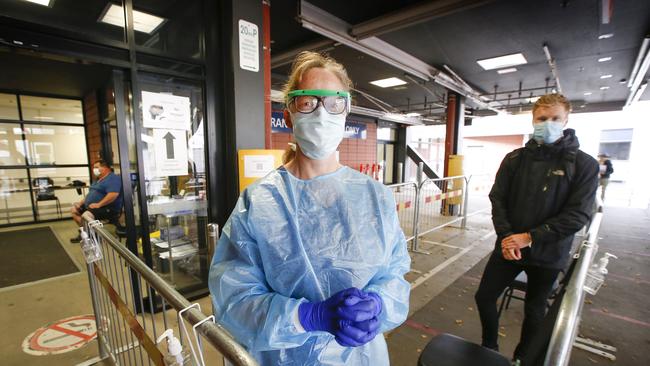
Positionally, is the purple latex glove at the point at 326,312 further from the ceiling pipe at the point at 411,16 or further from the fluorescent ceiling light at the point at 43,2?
the ceiling pipe at the point at 411,16

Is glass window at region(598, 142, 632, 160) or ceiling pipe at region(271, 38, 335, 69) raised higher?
ceiling pipe at region(271, 38, 335, 69)

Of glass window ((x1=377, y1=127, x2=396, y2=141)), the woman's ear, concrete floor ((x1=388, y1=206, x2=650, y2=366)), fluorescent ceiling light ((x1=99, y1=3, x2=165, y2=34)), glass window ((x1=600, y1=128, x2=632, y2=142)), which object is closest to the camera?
the woman's ear

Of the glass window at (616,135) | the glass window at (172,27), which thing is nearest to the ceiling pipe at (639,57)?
the glass window at (172,27)

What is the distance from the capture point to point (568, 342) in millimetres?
783

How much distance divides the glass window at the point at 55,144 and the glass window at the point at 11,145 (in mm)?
120

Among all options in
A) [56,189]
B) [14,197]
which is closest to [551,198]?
[56,189]

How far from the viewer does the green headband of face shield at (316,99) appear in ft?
3.18

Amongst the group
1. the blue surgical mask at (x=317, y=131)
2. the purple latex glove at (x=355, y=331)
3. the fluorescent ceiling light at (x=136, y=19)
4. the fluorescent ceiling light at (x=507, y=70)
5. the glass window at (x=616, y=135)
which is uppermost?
the fluorescent ceiling light at (x=507, y=70)

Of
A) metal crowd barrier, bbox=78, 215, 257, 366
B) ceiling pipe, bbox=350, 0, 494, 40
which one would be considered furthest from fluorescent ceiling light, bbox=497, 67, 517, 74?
metal crowd barrier, bbox=78, 215, 257, 366

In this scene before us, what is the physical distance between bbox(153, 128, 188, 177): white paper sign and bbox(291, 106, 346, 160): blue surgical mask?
211 cm

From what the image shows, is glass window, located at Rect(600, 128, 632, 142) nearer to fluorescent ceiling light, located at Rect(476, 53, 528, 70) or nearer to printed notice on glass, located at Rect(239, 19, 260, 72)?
fluorescent ceiling light, located at Rect(476, 53, 528, 70)

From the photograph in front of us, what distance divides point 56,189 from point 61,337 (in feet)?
19.5

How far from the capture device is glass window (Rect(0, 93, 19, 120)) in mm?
5772

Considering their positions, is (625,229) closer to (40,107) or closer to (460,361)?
(460,361)
